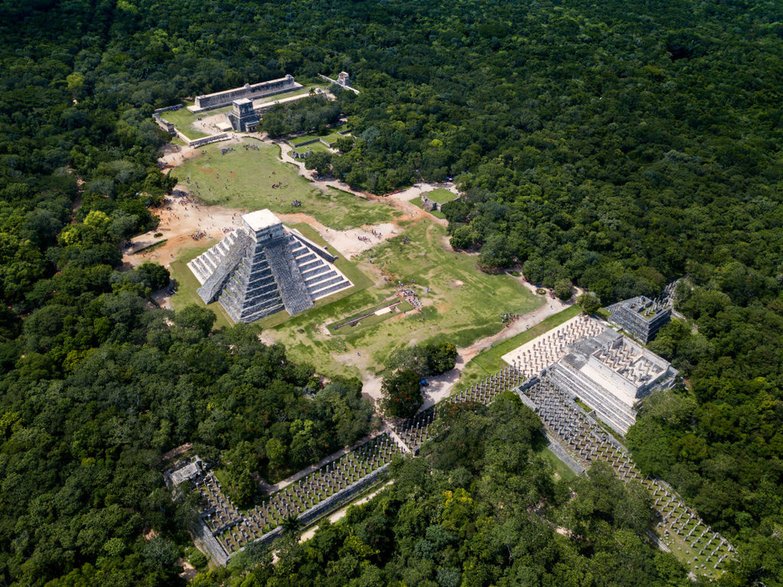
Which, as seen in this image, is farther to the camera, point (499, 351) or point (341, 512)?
point (499, 351)

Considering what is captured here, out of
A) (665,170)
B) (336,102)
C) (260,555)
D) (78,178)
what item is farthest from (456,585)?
(336,102)

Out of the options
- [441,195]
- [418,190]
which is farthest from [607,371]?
[418,190]

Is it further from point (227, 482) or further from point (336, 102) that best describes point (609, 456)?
point (336, 102)

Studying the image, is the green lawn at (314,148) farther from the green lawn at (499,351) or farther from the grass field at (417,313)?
the green lawn at (499,351)

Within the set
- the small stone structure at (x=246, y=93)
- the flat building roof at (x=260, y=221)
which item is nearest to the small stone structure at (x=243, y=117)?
the small stone structure at (x=246, y=93)

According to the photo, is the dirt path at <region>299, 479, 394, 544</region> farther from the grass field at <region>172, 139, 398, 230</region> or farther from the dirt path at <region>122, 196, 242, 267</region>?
the grass field at <region>172, 139, 398, 230</region>

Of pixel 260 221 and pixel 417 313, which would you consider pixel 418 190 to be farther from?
pixel 260 221

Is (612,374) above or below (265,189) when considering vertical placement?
above

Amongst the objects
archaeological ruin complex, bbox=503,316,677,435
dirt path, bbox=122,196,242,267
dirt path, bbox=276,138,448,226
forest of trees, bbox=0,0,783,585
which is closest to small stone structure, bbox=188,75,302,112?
forest of trees, bbox=0,0,783,585
